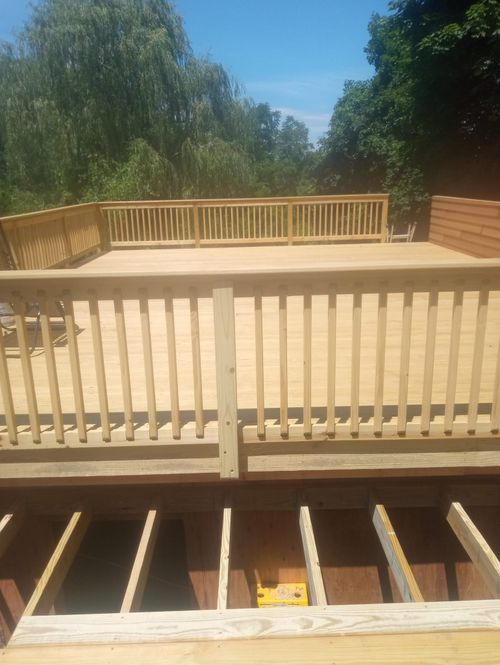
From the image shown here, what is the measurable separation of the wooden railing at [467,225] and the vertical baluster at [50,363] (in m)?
5.87

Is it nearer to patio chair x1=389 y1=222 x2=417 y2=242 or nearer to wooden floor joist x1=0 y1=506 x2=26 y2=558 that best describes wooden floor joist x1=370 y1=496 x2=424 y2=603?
wooden floor joist x1=0 y1=506 x2=26 y2=558

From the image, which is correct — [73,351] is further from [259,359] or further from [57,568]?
[57,568]

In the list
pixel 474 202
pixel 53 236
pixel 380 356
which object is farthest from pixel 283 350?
pixel 474 202

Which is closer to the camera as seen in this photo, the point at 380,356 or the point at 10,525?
the point at 380,356

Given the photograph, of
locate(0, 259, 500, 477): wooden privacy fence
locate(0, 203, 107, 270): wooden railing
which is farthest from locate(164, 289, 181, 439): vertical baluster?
locate(0, 203, 107, 270): wooden railing

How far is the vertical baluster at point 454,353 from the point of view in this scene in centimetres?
227

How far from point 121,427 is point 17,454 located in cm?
55

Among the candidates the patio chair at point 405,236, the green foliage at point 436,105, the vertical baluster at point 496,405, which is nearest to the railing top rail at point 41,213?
the vertical baluster at point 496,405

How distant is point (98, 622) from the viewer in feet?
6.20

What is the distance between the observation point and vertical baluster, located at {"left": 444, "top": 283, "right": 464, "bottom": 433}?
2.27 meters

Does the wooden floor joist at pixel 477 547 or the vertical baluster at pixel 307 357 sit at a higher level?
the vertical baluster at pixel 307 357

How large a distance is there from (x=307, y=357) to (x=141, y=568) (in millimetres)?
1392

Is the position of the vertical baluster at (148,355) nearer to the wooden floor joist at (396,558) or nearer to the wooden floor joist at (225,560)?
the wooden floor joist at (225,560)

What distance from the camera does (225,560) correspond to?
246 cm
